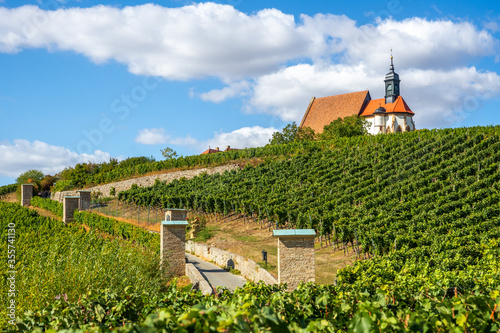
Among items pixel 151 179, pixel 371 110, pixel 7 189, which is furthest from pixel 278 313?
pixel 371 110

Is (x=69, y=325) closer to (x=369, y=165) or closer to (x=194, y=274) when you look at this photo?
(x=194, y=274)

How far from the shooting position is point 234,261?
54.2ft

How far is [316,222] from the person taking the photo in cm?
2200

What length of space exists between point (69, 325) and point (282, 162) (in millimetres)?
35337

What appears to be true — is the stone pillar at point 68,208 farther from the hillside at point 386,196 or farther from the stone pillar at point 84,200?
the hillside at point 386,196

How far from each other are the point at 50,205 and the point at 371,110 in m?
45.6

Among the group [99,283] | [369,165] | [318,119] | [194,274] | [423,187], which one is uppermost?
[318,119]

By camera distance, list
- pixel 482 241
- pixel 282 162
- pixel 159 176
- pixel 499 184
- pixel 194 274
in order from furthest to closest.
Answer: pixel 159 176 < pixel 282 162 < pixel 499 184 < pixel 482 241 < pixel 194 274

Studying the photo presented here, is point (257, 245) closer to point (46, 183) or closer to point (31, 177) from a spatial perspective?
point (46, 183)

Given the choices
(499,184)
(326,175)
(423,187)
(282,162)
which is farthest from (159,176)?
(499,184)

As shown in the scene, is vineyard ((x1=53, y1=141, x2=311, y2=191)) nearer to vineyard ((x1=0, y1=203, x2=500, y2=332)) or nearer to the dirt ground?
the dirt ground

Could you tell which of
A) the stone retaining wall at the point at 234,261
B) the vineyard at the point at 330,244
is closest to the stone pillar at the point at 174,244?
the vineyard at the point at 330,244

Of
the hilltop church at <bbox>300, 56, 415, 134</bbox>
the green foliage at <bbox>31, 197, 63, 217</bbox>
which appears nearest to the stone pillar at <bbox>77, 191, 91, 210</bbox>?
the green foliage at <bbox>31, 197, 63, 217</bbox>

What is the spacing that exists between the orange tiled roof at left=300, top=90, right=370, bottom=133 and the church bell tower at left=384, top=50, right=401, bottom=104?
2.96m
